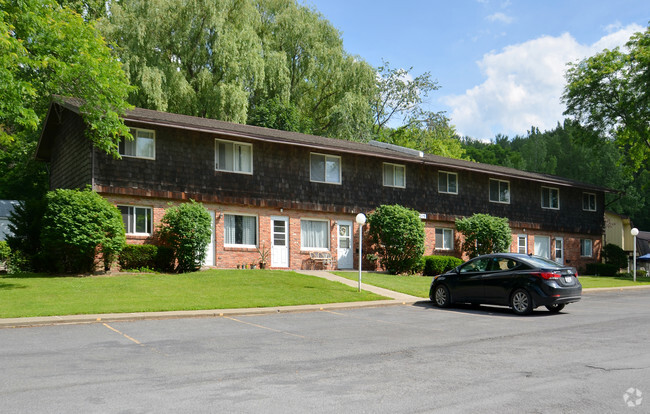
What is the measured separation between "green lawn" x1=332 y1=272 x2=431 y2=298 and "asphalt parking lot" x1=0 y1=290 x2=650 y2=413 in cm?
651

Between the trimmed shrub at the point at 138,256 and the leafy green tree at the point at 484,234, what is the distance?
56.0 feet

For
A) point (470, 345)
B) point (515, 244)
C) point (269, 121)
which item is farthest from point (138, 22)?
point (470, 345)

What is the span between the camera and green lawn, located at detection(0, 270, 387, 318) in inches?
557

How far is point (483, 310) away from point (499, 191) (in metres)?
20.1

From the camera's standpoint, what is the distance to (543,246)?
37000 millimetres

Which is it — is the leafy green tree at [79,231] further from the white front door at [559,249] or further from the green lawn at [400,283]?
the white front door at [559,249]

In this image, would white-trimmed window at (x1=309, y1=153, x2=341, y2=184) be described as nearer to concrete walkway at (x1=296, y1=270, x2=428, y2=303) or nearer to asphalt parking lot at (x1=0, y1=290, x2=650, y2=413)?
concrete walkway at (x1=296, y1=270, x2=428, y2=303)

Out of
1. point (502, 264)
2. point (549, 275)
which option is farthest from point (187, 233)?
Result: point (549, 275)

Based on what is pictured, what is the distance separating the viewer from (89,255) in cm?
1986

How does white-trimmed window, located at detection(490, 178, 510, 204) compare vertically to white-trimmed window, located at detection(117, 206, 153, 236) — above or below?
above

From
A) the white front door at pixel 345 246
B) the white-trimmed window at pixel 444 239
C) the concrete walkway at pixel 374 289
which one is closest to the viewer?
the concrete walkway at pixel 374 289

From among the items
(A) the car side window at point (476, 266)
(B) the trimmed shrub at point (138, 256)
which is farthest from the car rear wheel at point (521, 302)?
(B) the trimmed shrub at point (138, 256)

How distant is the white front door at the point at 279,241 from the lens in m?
25.4

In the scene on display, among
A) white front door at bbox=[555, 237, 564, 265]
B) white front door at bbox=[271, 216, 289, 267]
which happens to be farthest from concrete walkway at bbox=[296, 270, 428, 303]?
white front door at bbox=[555, 237, 564, 265]
